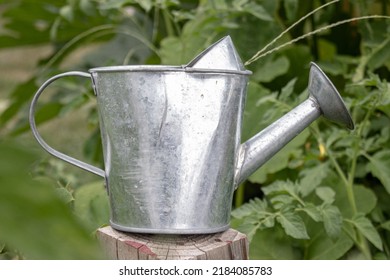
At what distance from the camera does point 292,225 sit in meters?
0.97

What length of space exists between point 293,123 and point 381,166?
0.40m

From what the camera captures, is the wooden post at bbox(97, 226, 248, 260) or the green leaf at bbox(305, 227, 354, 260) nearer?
the wooden post at bbox(97, 226, 248, 260)

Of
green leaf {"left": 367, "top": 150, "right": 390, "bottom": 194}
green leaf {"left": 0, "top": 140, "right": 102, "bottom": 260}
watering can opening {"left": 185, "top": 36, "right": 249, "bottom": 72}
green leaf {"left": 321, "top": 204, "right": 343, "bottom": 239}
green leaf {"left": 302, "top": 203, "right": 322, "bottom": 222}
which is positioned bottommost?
green leaf {"left": 321, "top": 204, "right": 343, "bottom": 239}

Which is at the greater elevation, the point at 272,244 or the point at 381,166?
the point at 381,166

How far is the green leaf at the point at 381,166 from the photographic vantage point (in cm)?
117

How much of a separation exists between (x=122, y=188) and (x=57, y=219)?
62 cm

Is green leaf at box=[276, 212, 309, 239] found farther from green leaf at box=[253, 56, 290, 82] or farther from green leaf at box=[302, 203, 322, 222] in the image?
green leaf at box=[253, 56, 290, 82]

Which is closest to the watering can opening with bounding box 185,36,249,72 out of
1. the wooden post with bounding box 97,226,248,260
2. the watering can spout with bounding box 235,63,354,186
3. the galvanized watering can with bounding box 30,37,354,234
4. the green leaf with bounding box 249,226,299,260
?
the galvanized watering can with bounding box 30,37,354,234

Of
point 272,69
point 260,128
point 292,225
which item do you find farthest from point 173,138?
point 272,69

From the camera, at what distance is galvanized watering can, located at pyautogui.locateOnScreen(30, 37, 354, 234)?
726mm

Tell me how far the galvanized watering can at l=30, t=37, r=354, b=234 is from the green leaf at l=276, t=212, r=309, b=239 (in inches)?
8.1

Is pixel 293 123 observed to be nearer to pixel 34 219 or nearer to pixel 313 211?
pixel 313 211
